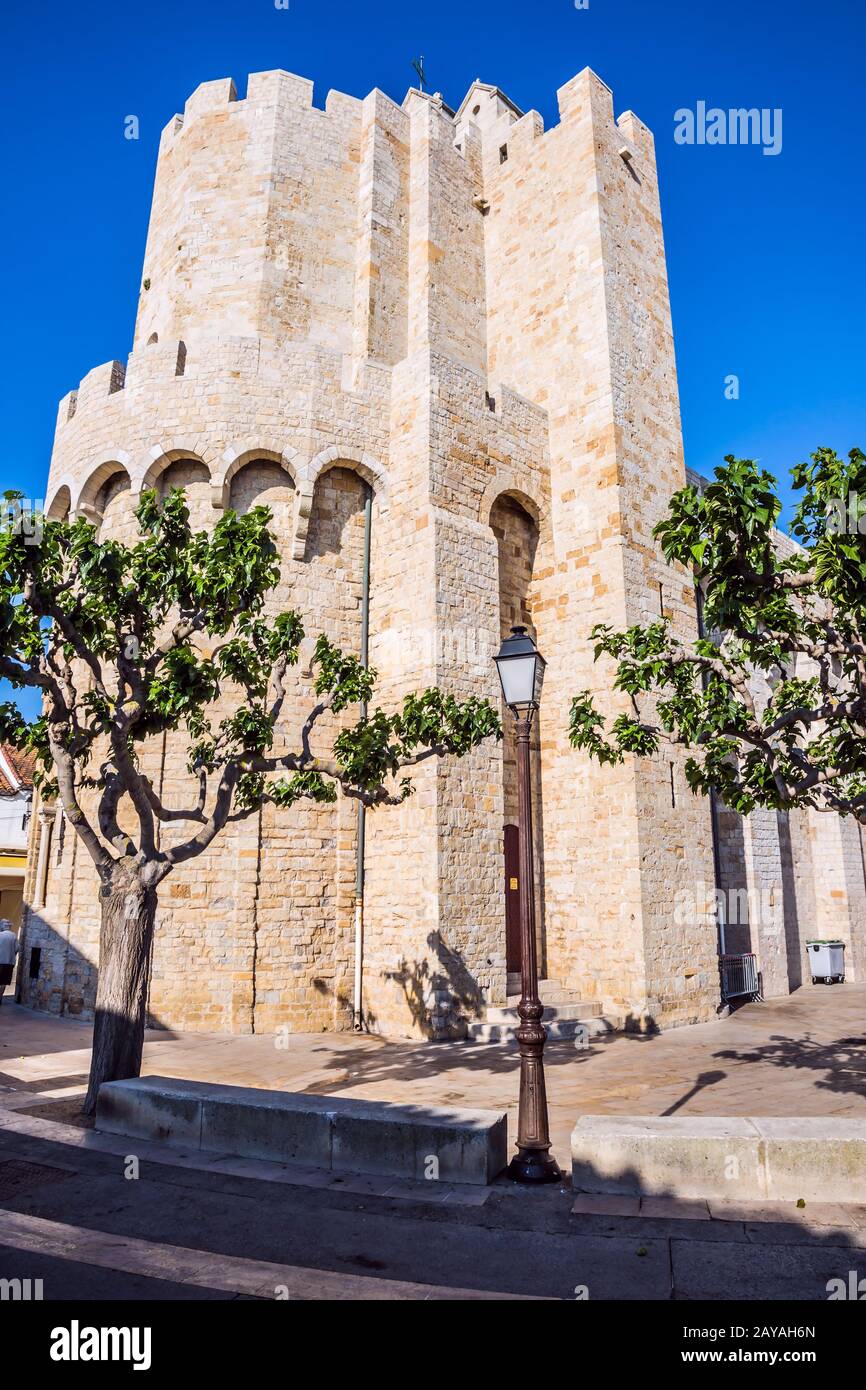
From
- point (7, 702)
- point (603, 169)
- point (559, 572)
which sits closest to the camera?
point (7, 702)

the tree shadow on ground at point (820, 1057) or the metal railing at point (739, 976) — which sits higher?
the metal railing at point (739, 976)

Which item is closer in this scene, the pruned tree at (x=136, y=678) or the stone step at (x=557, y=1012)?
the pruned tree at (x=136, y=678)

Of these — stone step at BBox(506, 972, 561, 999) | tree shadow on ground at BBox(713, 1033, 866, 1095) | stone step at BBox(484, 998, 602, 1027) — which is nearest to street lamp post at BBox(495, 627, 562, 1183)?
tree shadow on ground at BBox(713, 1033, 866, 1095)

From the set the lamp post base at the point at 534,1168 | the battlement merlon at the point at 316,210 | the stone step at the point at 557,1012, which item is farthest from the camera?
the battlement merlon at the point at 316,210

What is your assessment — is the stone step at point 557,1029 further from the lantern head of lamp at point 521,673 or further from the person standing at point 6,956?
the person standing at point 6,956

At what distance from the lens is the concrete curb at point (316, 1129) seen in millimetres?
5496

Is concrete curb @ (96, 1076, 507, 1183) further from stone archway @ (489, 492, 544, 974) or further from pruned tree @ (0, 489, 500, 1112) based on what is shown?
stone archway @ (489, 492, 544, 974)

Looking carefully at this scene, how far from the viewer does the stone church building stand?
12.2 meters

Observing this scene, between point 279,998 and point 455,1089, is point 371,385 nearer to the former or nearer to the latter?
point 279,998

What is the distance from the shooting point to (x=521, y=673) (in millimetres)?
6375

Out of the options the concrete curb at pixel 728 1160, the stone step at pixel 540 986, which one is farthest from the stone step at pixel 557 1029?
the concrete curb at pixel 728 1160

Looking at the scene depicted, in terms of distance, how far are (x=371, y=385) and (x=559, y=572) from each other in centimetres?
452
